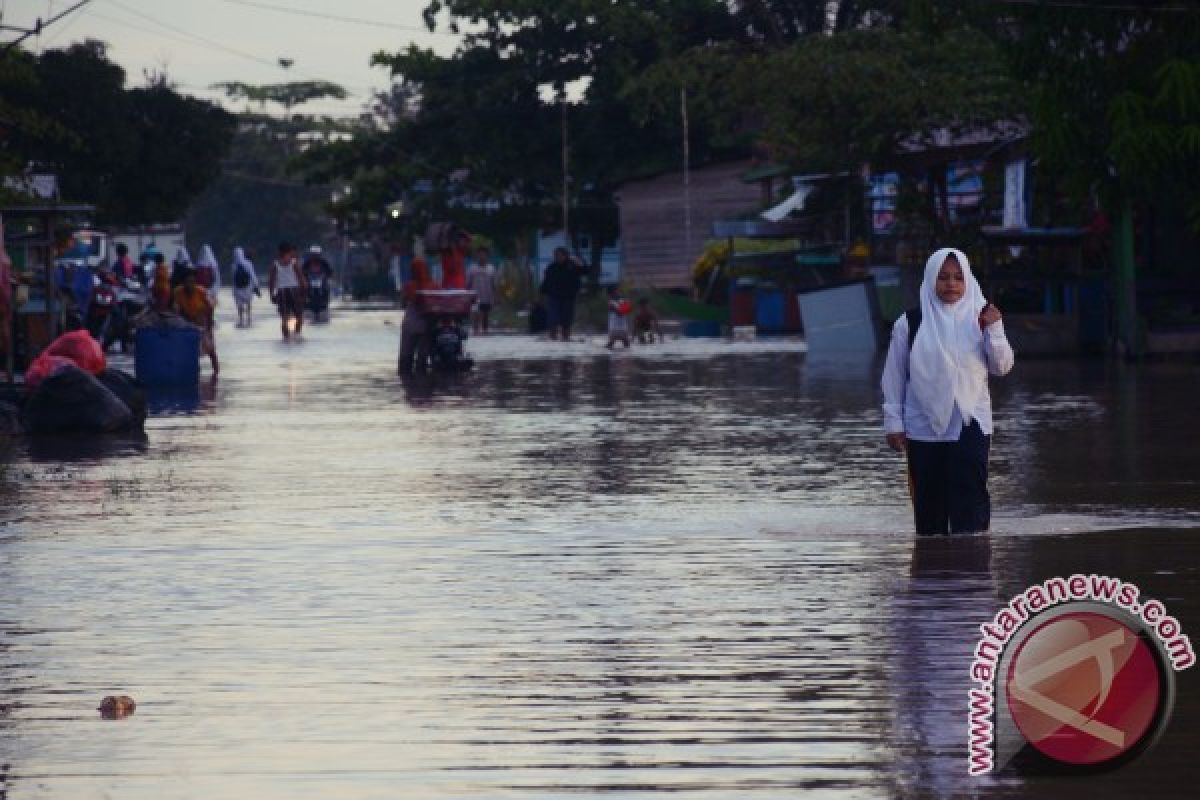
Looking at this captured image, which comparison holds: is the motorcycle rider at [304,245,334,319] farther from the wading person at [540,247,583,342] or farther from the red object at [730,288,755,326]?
the wading person at [540,247,583,342]

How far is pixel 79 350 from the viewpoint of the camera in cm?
2289

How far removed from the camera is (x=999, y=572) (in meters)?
11.7

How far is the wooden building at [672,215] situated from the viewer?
66688mm

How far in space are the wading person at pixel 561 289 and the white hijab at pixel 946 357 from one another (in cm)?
3380

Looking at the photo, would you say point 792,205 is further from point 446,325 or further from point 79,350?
point 79,350

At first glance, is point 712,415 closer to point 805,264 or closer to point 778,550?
point 778,550

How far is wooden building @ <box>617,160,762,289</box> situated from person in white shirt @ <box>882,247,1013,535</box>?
53199 millimetres

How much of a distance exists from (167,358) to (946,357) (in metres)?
19.2

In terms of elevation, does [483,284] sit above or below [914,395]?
below

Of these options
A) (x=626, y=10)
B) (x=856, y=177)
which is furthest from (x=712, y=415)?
(x=626, y=10)

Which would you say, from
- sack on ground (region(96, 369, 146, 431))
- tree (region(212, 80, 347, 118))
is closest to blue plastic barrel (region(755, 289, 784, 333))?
sack on ground (region(96, 369, 146, 431))

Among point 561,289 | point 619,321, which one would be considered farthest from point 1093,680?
point 561,289

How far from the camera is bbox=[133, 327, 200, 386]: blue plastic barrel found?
100 ft

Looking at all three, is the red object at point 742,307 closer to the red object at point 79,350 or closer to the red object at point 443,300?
the red object at point 443,300
